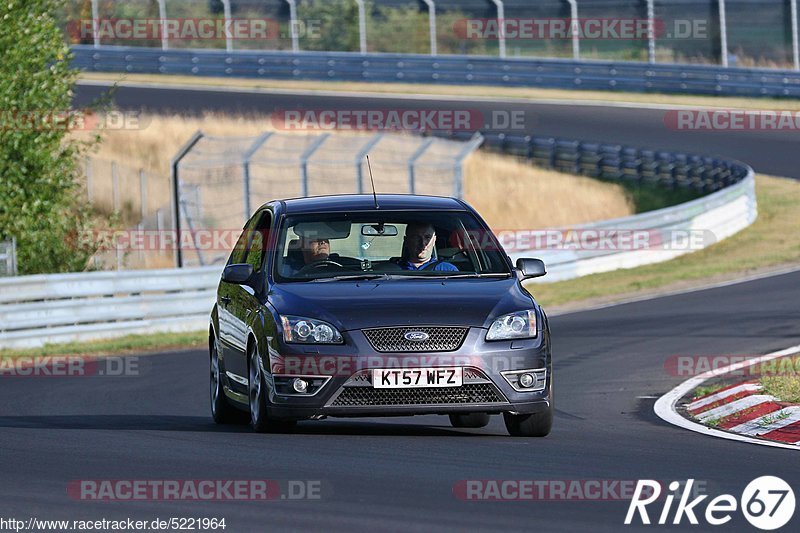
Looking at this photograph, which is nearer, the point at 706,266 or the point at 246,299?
the point at 246,299

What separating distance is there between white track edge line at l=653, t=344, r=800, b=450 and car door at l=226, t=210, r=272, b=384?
122 inches

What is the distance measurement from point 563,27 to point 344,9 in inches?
270

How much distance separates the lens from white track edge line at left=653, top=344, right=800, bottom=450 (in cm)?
993

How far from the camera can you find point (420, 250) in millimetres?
10602

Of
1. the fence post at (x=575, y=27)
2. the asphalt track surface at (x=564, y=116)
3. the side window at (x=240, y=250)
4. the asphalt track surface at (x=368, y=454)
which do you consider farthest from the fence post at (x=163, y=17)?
the side window at (x=240, y=250)

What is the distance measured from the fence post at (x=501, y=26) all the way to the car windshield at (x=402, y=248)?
34209mm

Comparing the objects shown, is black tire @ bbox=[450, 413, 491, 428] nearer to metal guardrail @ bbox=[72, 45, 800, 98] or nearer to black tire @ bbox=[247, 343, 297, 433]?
black tire @ bbox=[247, 343, 297, 433]

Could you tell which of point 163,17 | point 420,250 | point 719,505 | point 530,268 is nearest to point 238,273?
point 420,250

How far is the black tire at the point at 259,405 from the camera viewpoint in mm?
9859

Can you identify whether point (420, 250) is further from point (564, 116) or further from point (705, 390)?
point (564, 116)

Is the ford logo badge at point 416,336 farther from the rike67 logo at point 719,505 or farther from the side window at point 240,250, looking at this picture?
the side window at point 240,250

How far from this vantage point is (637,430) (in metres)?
10.6

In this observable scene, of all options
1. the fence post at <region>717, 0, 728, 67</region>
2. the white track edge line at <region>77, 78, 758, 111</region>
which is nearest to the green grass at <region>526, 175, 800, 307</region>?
the white track edge line at <region>77, 78, 758, 111</region>

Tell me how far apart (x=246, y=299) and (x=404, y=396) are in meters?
1.74
